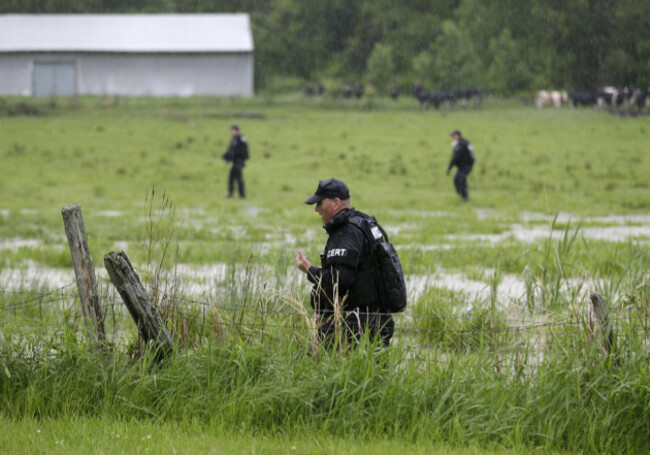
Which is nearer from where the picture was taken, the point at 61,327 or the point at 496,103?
the point at 61,327

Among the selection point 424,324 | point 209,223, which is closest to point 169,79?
point 209,223

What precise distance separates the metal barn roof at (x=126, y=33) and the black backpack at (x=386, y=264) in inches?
1851

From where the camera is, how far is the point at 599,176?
27.9 meters

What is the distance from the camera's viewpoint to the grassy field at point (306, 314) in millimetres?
5824

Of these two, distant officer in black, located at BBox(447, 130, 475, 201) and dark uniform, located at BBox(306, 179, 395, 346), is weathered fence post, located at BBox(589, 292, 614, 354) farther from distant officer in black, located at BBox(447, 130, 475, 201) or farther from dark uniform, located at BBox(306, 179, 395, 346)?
distant officer in black, located at BBox(447, 130, 475, 201)

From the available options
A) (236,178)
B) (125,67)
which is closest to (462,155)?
(236,178)

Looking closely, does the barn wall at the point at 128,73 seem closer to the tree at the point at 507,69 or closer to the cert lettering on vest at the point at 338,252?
the tree at the point at 507,69

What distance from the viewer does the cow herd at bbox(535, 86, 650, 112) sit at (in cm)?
4584

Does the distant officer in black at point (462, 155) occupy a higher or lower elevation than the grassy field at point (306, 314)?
higher

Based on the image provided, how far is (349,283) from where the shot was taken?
20.7 ft

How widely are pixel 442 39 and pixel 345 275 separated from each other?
59.2 metres

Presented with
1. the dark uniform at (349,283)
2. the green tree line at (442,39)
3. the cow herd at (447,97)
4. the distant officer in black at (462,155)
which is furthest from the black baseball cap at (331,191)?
the green tree line at (442,39)

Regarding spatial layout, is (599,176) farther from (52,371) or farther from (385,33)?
(385,33)

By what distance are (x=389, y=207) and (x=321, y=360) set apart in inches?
622
